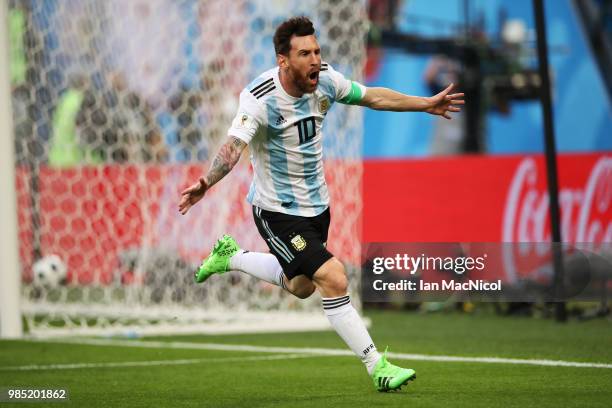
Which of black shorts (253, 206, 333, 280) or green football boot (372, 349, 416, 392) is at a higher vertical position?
black shorts (253, 206, 333, 280)

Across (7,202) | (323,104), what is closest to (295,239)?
(323,104)

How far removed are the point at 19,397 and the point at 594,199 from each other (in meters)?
6.93

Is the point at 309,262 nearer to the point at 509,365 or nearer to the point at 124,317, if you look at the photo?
the point at 509,365

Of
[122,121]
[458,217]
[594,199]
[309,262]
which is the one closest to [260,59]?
[122,121]

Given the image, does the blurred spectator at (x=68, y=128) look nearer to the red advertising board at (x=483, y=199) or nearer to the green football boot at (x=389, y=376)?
the red advertising board at (x=483, y=199)

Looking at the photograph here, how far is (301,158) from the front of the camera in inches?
285

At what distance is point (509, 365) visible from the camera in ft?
27.2

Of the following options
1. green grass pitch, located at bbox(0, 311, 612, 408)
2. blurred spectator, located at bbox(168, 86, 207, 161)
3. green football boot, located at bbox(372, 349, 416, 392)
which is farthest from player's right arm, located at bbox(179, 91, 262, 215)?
blurred spectator, located at bbox(168, 86, 207, 161)

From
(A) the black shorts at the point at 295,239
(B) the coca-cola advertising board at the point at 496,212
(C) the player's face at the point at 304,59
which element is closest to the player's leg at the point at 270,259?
(A) the black shorts at the point at 295,239

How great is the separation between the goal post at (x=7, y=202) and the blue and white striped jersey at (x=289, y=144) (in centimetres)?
404

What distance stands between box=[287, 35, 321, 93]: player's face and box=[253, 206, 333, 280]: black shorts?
80cm

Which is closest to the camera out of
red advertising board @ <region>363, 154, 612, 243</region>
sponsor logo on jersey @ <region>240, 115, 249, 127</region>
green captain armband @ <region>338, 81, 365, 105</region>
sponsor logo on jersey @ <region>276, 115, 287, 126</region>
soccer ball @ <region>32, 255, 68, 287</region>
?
sponsor logo on jersey @ <region>240, 115, 249, 127</region>

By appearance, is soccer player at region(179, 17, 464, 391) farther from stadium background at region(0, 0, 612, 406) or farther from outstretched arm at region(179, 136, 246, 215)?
stadium background at region(0, 0, 612, 406)

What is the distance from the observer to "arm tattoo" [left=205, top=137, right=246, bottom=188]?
6.58m
